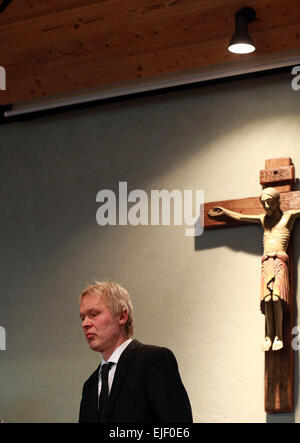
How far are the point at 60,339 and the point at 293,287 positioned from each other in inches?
61.1

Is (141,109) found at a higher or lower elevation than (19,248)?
higher

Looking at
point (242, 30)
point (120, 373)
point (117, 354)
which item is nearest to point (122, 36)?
point (242, 30)

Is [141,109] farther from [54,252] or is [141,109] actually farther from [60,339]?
[60,339]

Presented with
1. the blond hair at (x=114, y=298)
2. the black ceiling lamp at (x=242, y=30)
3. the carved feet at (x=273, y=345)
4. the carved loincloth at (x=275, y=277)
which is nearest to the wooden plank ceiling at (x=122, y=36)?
the black ceiling lamp at (x=242, y=30)

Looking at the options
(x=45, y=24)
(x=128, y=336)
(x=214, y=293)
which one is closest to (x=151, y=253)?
(x=214, y=293)

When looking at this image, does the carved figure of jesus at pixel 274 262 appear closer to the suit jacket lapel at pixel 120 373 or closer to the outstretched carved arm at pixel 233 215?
the outstretched carved arm at pixel 233 215

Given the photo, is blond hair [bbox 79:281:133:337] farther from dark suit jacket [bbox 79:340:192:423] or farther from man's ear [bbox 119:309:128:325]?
dark suit jacket [bbox 79:340:192:423]

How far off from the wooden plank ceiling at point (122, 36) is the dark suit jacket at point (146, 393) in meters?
2.29

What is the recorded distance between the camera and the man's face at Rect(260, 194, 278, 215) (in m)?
5.41

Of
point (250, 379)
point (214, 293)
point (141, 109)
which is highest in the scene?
point (141, 109)

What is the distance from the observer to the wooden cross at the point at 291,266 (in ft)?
17.2

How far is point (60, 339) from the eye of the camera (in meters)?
6.10

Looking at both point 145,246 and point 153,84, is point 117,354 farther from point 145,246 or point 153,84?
point 153,84

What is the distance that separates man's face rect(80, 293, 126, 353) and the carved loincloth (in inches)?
64.0
